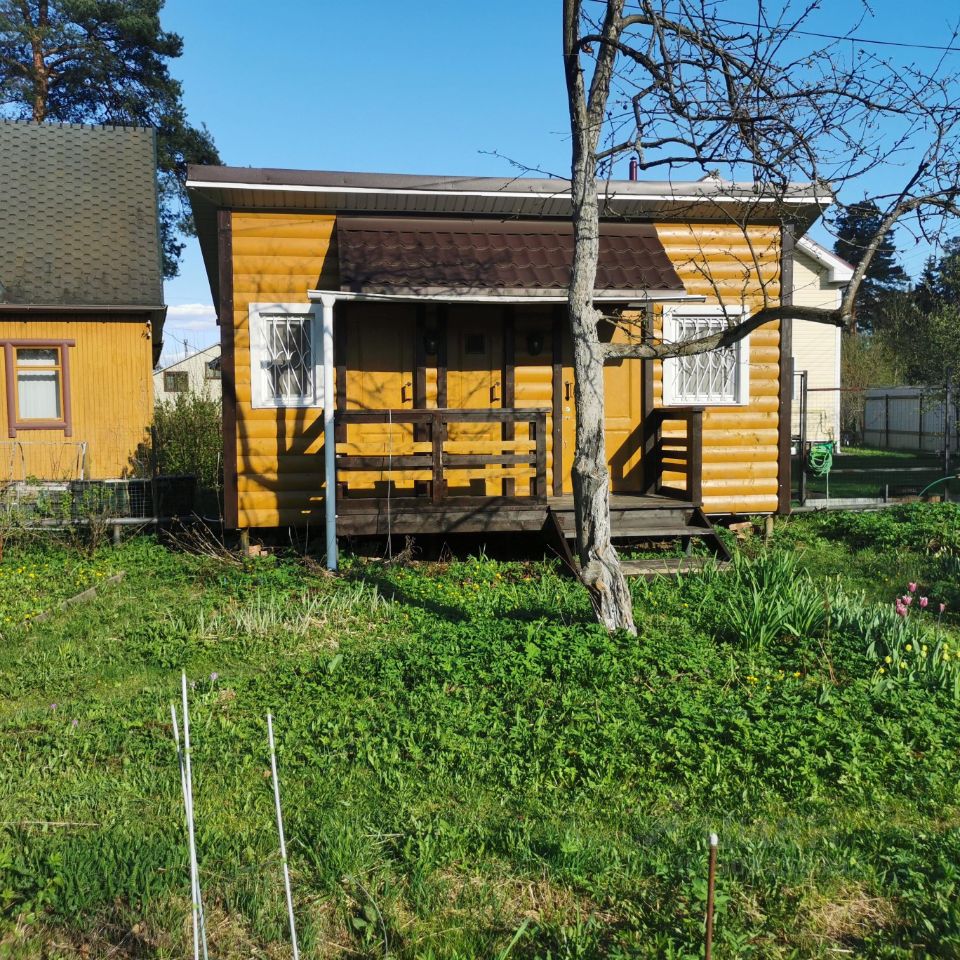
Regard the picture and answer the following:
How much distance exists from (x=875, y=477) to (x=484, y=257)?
13105 mm

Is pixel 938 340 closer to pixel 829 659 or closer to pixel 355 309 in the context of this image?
pixel 355 309

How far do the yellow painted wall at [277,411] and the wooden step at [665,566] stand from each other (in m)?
3.57

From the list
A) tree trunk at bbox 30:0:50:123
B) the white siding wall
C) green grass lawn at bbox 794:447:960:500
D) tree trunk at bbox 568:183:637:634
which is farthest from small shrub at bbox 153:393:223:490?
the white siding wall

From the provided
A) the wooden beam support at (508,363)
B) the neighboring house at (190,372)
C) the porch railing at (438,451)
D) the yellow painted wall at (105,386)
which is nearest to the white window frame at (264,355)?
the porch railing at (438,451)

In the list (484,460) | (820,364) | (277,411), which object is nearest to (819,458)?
(484,460)

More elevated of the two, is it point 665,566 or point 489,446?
point 489,446

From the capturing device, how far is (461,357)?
36.0 ft

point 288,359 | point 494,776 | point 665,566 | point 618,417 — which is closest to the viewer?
point 494,776

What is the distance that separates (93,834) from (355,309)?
7.51 metres

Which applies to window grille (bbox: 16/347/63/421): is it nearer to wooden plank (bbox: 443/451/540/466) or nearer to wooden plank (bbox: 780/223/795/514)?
wooden plank (bbox: 443/451/540/466)

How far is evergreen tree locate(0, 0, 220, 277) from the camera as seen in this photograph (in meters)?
26.3

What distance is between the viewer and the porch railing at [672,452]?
33.7 feet

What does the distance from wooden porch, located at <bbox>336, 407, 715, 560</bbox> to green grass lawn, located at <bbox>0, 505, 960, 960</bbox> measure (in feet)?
6.06

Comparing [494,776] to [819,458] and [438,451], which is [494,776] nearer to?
[438,451]
